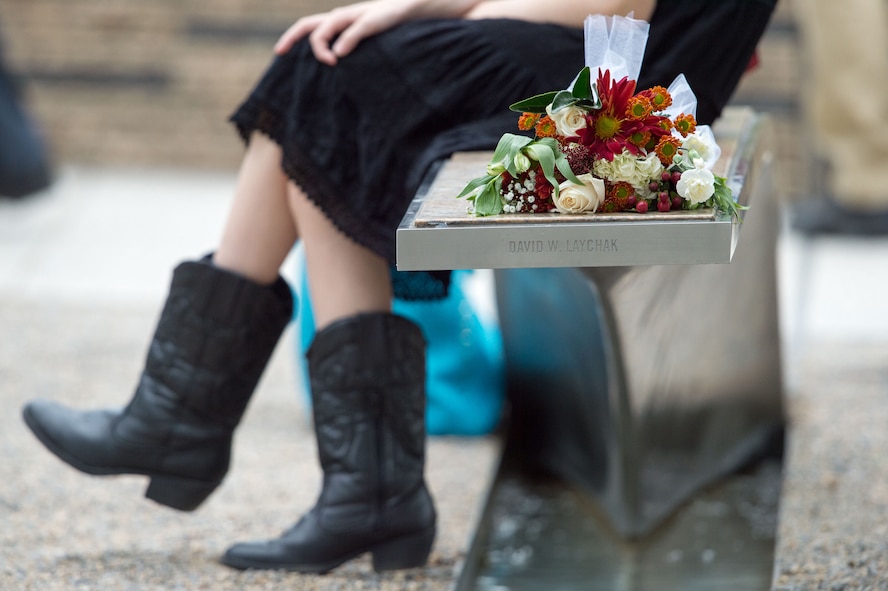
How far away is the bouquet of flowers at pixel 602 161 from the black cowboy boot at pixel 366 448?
464 millimetres

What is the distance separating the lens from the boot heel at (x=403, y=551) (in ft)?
6.16

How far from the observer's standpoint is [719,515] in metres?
2.34

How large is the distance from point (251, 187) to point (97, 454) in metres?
0.45

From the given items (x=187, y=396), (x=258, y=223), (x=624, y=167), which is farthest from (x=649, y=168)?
(x=187, y=396)

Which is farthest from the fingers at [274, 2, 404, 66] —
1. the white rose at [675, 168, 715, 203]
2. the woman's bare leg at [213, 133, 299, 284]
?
the white rose at [675, 168, 715, 203]

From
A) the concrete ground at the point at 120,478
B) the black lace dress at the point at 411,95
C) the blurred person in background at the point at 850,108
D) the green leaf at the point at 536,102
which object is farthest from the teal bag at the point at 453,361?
the blurred person in background at the point at 850,108

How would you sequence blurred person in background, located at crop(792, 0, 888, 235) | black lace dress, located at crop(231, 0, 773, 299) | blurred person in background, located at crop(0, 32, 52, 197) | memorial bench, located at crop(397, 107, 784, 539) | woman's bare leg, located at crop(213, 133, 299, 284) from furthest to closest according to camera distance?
blurred person in background, located at crop(0, 32, 52, 197) < blurred person in background, located at crop(792, 0, 888, 235) < woman's bare leg, located at crop(213, 133, 299, 284) < black lace dress, located at crop(231, 0, 773, 299) < memorial bench, located at crop(397, 107, 784, 539)

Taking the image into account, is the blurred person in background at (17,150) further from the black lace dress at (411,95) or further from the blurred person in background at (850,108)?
the black lace dress at (411,95)

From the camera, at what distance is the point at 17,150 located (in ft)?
14.3

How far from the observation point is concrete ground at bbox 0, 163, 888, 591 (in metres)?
1.93

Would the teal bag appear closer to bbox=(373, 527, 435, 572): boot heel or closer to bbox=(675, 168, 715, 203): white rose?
bbox=(373, 527, 435, 572): boot heel

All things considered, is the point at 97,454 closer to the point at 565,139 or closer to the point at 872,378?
the point at 565,139

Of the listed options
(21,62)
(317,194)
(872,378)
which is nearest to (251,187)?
(317,194)

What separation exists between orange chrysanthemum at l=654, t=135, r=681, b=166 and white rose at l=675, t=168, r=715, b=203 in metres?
0.03
